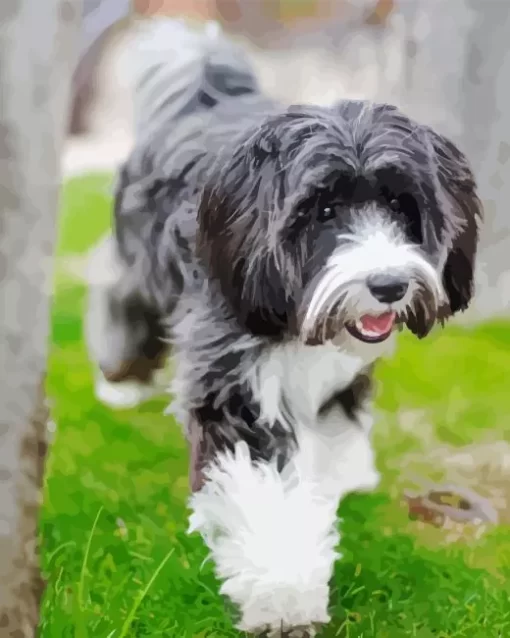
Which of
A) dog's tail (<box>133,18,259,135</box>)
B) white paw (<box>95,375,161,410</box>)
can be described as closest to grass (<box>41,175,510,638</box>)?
white paw (<box>95,375,161,410</box>)

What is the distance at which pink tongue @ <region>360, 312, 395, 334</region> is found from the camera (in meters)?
0.87

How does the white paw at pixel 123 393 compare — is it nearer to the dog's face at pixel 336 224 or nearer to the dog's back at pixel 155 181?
the dog's back at pixel 155 181

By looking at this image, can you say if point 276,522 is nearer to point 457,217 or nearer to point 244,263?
point 244,263

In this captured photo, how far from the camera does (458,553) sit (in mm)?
1006

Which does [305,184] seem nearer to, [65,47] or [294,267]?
[294,267]

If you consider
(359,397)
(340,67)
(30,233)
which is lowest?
(359,397)

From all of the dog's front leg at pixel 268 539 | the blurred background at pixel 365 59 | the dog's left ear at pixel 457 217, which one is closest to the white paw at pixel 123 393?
the dog's front leg at pixel 268 539

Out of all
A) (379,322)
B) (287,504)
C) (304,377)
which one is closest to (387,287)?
(379,322)

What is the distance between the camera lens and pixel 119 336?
1.05 m

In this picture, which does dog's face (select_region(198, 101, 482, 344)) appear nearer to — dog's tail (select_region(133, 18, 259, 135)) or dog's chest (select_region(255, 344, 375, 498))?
dog's chest (select_region(255, 344, 375, 498))

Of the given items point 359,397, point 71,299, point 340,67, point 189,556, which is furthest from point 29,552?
point 340,67

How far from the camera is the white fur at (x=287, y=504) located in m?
0.93

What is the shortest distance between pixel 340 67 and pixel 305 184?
23 centimetres

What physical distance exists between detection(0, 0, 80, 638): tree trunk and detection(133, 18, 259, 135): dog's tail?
0.09m
